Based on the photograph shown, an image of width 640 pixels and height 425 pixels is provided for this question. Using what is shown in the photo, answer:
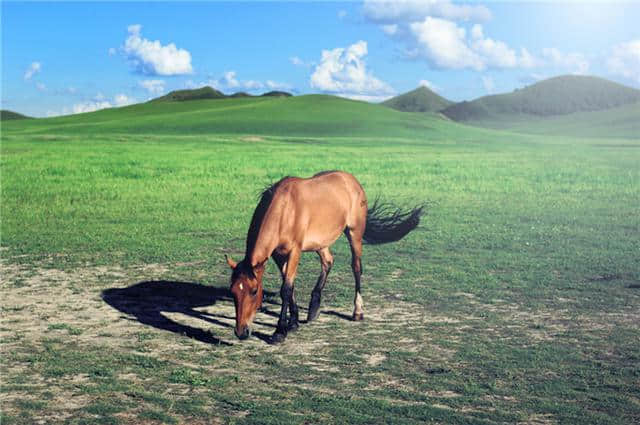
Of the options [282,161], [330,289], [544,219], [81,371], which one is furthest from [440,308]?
[282,161]

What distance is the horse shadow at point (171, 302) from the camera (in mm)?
9914

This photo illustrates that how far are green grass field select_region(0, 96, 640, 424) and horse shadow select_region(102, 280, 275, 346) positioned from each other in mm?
56

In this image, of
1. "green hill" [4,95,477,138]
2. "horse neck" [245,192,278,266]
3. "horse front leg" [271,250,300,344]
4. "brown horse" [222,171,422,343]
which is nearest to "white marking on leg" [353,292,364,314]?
"brown horse" [222,171,422,343]

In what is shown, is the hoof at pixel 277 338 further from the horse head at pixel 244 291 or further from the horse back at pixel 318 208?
the horse back at pixel 318 208

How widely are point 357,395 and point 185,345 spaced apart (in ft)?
9.20

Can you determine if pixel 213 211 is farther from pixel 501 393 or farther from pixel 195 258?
pixel 501 393

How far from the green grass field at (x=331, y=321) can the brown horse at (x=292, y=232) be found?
0.51 metres

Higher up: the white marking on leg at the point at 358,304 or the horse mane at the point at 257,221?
the horse mane at the point at 257,221

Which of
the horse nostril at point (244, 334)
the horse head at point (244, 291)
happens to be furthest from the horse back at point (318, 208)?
the horse nostril at point (244, 334)

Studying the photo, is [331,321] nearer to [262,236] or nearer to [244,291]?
[262,236]

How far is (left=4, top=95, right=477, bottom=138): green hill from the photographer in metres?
92.9

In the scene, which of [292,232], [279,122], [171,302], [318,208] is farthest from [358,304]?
[279,122]

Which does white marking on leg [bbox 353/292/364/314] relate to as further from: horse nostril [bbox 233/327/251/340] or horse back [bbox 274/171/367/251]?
horse nostril [bbox 233/327/251/340]

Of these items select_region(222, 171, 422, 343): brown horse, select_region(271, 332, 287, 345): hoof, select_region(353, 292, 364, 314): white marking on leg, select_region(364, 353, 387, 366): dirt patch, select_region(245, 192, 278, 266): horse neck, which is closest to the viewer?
select_region(364, 353, 387, 366): dirt patch
